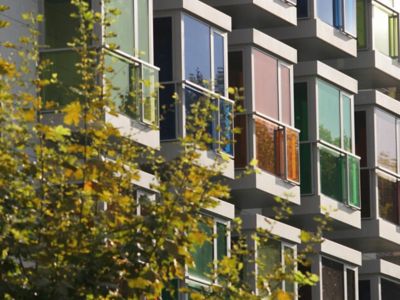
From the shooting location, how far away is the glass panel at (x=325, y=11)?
4275 cm

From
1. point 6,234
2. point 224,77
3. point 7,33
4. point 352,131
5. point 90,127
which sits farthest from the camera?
point 352,131

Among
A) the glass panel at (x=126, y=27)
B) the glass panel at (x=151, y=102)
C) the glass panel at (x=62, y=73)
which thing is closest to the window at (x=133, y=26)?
the glass panel at (x=126, y=27)

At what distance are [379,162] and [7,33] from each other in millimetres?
14440

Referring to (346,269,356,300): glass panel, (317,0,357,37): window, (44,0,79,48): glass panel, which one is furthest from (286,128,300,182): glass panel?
(44,0,79,48): glass panel

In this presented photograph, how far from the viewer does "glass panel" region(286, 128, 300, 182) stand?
131 feet

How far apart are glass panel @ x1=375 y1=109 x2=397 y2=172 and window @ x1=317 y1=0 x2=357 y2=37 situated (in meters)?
2.30

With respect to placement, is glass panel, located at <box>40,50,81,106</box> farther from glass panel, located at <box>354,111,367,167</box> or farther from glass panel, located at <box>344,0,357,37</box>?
glass panel, located at <box>354,111,367,167</box>

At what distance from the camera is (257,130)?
128 ft

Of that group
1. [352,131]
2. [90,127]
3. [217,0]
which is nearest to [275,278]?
[90,127]

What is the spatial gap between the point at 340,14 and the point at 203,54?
7490 millimetres

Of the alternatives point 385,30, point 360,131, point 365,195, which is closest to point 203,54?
point 365,195

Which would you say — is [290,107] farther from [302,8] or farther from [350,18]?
[350,18]

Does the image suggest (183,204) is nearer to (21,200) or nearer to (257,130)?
(21,200)

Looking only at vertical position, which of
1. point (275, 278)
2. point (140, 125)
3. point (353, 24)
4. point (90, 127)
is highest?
point (353, 24)
